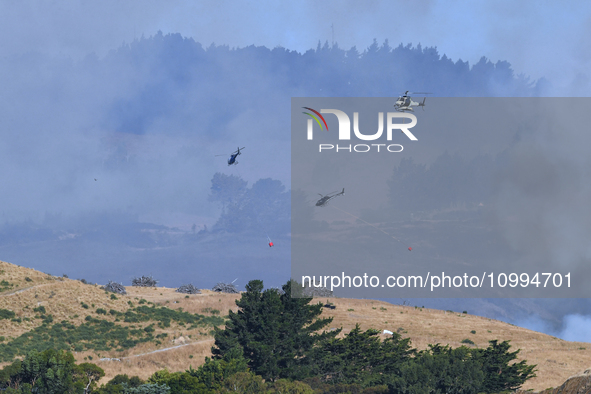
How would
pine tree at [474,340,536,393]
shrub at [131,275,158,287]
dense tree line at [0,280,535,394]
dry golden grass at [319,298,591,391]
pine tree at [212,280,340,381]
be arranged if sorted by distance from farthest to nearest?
1. shrub at [131,275,158,287]
2. dry golden grass at [319,298,591,391]
3. pine tree at [212,280,340,381]
4. pine tree at [474,340,536,393]
5. dense tree line at [0,280,535,394]

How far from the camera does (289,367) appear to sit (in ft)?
138

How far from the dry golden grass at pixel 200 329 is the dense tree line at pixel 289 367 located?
1181cm

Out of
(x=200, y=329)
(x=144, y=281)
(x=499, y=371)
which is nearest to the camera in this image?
(x=499, y=371)

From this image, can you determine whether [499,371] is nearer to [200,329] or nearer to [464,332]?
[464,332]

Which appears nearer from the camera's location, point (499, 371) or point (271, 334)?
point (499, 371)

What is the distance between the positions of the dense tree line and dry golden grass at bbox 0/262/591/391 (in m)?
11.8

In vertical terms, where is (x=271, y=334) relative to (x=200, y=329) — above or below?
above

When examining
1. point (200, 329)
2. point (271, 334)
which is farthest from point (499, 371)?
point (200, 329)

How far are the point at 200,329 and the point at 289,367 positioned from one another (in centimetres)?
3381

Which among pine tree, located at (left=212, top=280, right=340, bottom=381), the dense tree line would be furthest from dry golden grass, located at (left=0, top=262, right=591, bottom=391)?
the dense tree line

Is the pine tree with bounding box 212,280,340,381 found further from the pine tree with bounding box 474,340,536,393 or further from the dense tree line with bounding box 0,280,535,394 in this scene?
the pine tree with bounding box 474,340,536,393

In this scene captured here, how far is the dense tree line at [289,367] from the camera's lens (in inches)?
1371

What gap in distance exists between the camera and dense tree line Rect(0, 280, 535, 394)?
34.8 metres

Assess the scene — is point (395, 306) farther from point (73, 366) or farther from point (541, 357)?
point (73, 366)
